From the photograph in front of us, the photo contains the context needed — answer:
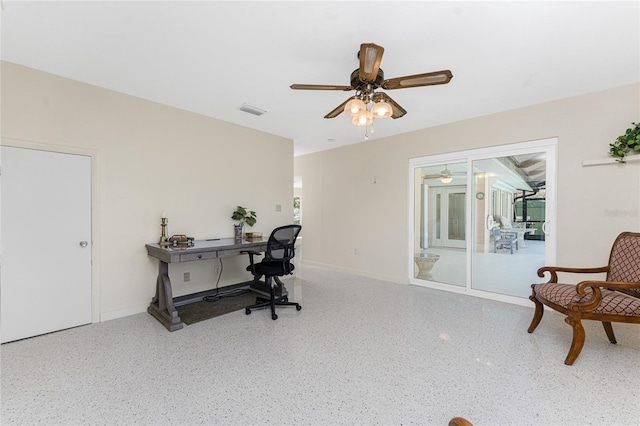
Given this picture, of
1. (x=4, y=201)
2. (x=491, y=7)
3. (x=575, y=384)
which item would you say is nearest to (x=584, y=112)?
(x=491, y=7)

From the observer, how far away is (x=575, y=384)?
75.2 inches

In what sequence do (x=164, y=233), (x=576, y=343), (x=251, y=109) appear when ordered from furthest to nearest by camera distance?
1. (x=251, y=109)
2. (x=164, y=233)
3. (x=576, y=343)

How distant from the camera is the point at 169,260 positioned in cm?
283

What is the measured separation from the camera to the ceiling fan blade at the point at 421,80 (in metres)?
1.89

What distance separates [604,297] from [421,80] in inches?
93.1

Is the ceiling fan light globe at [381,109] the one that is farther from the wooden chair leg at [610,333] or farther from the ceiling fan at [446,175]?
the wooden chair leg at [610,333]

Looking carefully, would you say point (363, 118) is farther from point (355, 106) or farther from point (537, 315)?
point (537, 315)

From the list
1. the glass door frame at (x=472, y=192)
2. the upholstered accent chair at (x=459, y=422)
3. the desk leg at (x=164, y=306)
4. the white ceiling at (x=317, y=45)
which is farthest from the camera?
the glass door frame at (x=472, y=192)

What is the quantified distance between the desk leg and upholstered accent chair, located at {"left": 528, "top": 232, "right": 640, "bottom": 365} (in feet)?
11.7

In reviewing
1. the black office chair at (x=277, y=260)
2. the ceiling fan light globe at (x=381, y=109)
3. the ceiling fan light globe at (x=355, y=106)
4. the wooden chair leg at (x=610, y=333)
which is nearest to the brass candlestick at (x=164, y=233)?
the black office chair at (x=277, y=260)

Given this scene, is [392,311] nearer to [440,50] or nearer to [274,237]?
[274,237]

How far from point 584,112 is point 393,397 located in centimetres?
371

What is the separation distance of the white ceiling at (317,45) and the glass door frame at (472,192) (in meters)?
0.59

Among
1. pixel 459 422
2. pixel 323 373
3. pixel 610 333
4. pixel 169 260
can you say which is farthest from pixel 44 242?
pixel 610 333
